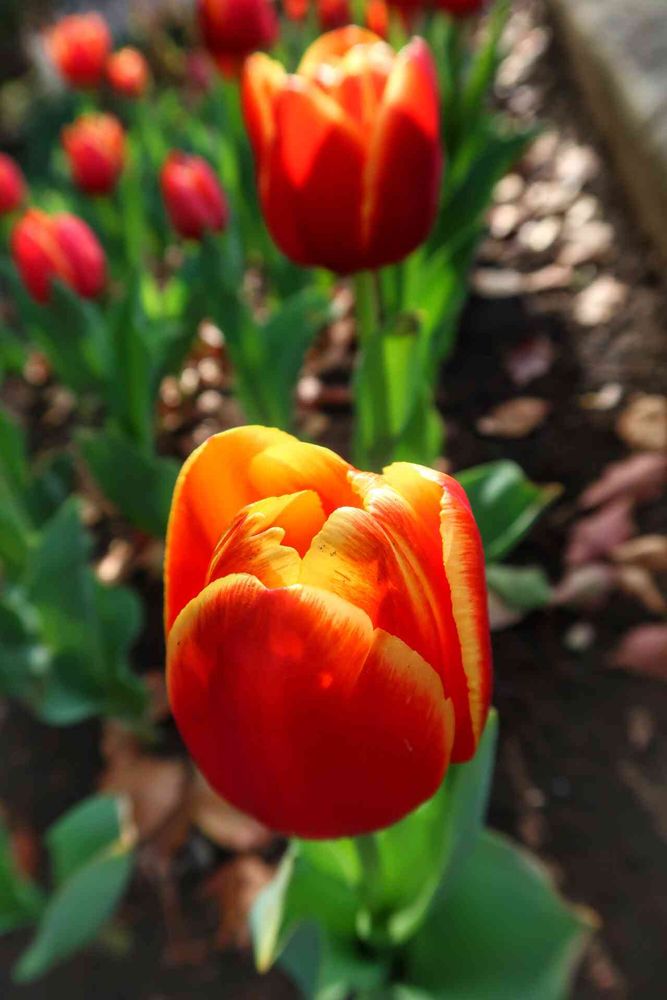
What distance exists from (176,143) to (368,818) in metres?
1.87

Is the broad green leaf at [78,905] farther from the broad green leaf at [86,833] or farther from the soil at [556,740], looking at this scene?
the soil at [556,740]

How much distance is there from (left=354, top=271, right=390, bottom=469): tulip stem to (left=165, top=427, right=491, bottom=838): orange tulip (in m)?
0.44

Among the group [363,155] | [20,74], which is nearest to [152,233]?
[363,155]

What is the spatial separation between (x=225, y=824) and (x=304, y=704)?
77 centimetres

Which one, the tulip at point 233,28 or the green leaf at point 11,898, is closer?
the green leaf at point 11,898

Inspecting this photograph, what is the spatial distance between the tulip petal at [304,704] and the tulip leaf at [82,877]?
0.47 metres

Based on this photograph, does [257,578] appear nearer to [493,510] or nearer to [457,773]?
[457,773]

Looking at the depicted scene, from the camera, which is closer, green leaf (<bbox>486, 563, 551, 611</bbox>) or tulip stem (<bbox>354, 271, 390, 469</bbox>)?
tulip stem (<bbox>354, 271, 390, 469</bbox>)

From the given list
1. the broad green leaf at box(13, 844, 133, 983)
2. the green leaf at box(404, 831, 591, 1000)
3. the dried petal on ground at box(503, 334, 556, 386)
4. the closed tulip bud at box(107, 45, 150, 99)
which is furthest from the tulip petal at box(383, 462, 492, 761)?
the closed tulip bud at box(107, 45, 150, 99)

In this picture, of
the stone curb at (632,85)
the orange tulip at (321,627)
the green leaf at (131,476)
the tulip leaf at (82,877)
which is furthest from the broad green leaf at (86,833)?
the stone curb at (632,85)

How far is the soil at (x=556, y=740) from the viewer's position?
951 millimetres

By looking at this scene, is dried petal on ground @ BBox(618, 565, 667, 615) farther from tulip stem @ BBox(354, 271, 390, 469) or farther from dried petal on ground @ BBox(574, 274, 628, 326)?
dried petal on ground @ BBox(574, 274, 628, 326)

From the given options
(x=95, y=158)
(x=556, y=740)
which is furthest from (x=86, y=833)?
(x=95, y=158)

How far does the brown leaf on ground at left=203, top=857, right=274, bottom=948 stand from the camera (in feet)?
3.37
